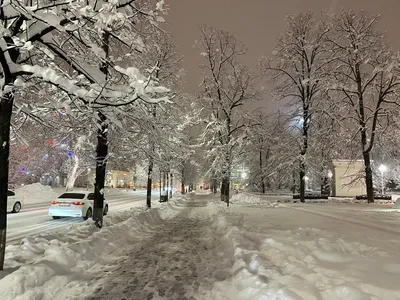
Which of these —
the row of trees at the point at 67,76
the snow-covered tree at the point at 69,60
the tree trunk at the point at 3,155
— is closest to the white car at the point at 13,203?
the row of trees at the point at 67,76

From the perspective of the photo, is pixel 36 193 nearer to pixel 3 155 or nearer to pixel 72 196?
pixel 72 196

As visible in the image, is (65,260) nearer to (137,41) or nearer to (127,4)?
(137,41)

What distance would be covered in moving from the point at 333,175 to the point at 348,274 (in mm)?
40970

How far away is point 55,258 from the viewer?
21.9ft

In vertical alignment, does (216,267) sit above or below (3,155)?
below

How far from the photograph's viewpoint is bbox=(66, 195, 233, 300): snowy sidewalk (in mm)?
5617

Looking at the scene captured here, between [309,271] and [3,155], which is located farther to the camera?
[3,155]

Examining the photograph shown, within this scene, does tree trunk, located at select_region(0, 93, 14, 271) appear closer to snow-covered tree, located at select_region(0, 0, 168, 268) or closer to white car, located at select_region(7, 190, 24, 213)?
snow-covered tree, located at select_region(0, 0, 168, 268)

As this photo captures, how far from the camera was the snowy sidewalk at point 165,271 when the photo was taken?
562 centimetres

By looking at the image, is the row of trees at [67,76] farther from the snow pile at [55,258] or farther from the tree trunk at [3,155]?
the snow pile at [55,258]

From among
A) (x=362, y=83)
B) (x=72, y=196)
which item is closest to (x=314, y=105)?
(x=362, y=83)

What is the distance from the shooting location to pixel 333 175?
142 ft

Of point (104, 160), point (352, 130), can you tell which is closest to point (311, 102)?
point (352, 130)

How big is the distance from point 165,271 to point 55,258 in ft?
7.57
